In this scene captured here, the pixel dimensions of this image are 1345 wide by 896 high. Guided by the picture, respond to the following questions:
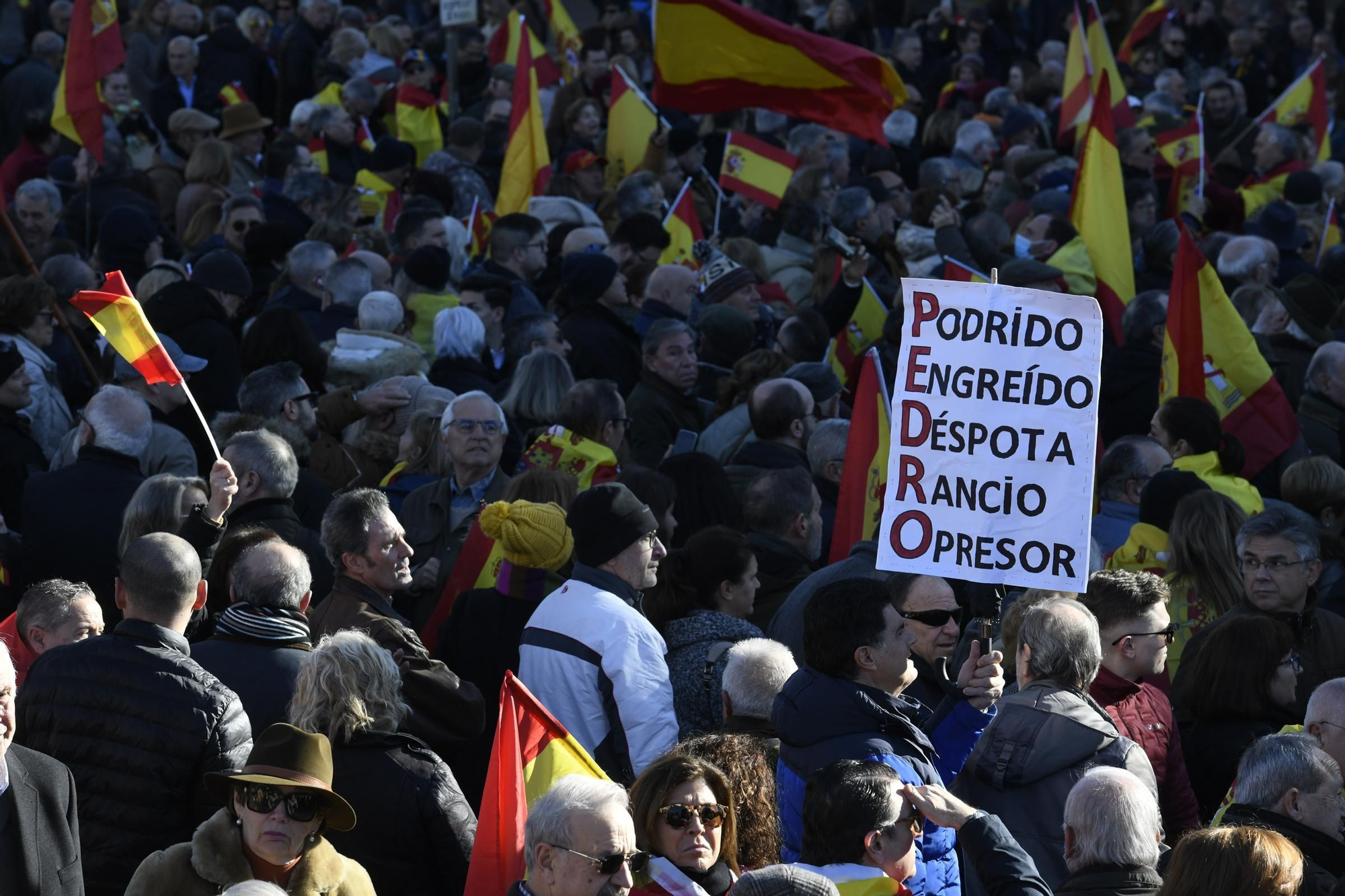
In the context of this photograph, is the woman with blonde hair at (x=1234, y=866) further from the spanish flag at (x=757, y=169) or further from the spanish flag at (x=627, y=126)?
the spanish flag at (x=627, y=126)

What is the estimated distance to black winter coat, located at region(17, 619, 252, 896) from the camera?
4.85 m

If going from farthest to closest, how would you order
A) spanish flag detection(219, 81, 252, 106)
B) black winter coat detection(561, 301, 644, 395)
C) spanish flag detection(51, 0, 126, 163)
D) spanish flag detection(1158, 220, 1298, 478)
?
spanish flag detection(219, 81, 252, 106), spanish flag detection(51, 0, 126, 163), black winter coat detection(561, 301, 644, 395), spanish flag detection(1158, 220, 1298, 478)

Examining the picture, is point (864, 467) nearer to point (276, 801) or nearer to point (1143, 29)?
point (276, 801)

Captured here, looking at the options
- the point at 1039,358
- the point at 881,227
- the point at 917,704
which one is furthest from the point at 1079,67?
the point at 917,704

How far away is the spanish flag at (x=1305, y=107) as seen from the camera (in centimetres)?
1639

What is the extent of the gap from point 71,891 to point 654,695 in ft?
6.15

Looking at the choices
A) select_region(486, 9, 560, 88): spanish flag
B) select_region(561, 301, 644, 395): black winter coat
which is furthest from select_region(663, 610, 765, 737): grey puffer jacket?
select_region(486, 9, 560, 88): spanish flag

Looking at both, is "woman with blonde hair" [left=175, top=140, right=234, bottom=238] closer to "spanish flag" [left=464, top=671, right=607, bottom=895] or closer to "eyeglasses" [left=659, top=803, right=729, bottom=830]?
"spanish flag" [left=464, top=671, right=607, bottom=895]

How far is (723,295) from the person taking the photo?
1075 cm

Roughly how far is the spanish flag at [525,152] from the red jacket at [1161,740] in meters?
8.61

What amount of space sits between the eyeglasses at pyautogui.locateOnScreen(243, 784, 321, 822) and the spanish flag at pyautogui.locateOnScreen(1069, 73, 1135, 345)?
318 inches

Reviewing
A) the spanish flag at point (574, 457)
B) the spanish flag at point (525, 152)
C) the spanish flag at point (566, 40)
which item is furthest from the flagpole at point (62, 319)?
the spanish flag at point (566, 40)

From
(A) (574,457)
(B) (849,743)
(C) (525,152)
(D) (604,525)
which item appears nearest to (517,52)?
(C) (525,152)

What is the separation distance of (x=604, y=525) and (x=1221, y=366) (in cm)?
445
